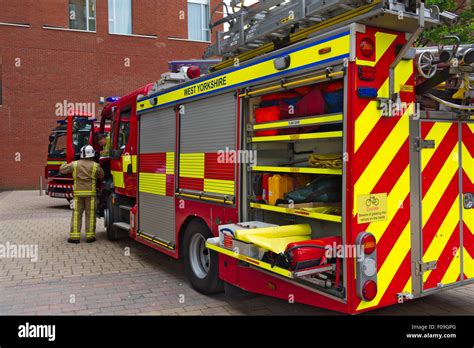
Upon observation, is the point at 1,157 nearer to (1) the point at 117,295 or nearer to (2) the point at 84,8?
(2) the point at 84,8

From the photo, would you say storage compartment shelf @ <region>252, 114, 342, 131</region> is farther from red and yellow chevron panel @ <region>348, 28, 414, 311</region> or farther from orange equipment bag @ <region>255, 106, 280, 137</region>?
red and yellow chevron panel @ <region>348, 28, 414, 311</region>

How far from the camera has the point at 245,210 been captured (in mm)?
4582

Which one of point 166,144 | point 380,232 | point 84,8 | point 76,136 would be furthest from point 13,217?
point 84,8

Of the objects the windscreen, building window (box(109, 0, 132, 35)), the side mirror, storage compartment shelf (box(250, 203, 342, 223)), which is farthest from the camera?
building window (box(109, 0, 132, 35))

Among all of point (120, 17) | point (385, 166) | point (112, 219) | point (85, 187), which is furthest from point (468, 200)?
point (120, 17)

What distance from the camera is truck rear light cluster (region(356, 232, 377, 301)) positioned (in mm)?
3400

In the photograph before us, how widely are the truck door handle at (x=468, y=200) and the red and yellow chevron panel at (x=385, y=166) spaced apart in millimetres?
818

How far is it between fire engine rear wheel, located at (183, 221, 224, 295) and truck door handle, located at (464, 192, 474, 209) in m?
2.63

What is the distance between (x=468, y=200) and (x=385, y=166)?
1183mm

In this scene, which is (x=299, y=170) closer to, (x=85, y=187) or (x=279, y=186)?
(x=279, y=186)

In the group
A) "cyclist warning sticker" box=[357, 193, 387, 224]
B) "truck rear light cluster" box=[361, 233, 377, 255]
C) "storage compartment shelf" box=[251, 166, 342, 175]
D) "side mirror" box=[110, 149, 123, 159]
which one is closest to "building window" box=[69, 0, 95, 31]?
"side mirror" box=[110, 149, 123, 159]

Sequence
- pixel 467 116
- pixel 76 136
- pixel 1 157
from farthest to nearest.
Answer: pixel 1 157 < pixel 76 136 < pixel 467 116

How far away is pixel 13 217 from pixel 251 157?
10.8 meters

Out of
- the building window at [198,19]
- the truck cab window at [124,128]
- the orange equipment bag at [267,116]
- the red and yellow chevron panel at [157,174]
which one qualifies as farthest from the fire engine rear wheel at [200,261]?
the building window at [198,19]
